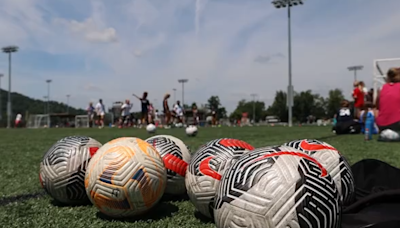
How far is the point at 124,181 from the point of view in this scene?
329 cm

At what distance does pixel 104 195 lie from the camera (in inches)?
130

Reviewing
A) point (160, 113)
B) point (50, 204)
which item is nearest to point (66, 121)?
point (160, 113)

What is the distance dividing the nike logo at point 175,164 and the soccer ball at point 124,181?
22.9 inches

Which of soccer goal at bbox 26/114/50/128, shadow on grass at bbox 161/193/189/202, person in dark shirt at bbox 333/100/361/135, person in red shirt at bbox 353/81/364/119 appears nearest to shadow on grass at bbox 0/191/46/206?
shadow on grass at bbox 161/193/189/202

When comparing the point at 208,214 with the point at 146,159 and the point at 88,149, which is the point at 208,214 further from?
the point at 88,149

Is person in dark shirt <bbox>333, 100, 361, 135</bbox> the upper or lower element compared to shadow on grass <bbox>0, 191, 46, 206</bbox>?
upper

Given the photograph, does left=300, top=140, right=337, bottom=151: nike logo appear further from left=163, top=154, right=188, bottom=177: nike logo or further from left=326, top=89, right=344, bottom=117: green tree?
left=326, top=89, right=344, bottom=117: green tree

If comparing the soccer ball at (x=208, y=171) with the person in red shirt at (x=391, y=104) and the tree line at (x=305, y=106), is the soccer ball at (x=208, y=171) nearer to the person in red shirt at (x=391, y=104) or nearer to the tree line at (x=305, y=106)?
the person in red shirt at (x=391, y=104)

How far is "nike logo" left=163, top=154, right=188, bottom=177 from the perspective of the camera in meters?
4.12

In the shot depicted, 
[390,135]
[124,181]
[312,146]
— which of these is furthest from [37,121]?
[312,146]

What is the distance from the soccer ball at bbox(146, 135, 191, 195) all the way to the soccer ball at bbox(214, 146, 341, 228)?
1.65 meters

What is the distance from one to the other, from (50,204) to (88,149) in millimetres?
747

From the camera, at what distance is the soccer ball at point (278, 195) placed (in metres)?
2.21

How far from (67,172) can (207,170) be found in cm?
158
